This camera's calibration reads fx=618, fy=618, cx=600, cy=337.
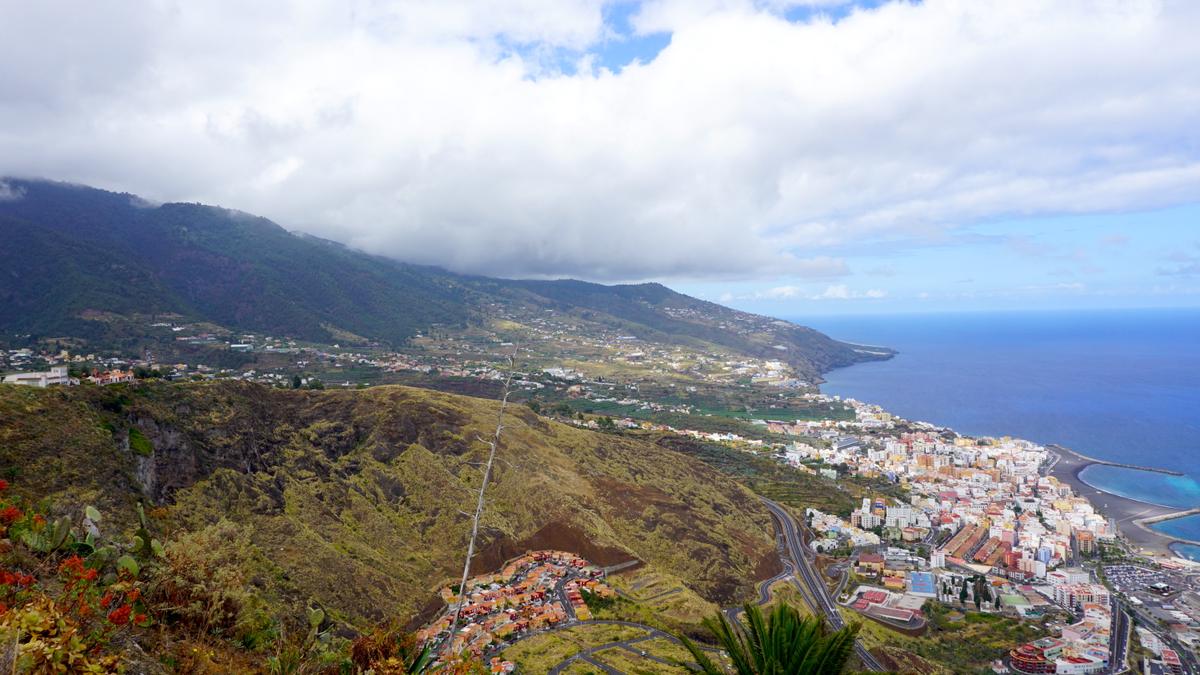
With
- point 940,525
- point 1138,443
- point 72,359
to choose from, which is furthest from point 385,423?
point 1138,443

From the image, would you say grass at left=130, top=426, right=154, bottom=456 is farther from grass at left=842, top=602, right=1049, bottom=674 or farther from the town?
grass at left=842, top=602, right=1049, bottom=674

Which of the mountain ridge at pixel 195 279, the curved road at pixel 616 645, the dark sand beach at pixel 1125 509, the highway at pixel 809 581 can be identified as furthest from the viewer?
the mountain ridge at pixel 195 279

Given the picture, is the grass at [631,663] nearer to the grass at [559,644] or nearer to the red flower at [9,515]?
the grass at [559,644]

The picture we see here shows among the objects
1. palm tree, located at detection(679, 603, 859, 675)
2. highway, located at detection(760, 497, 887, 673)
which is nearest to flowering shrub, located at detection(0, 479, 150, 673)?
palm tree, located at detection(679, 603, 859, 675)

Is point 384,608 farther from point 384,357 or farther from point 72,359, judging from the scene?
point 384,357

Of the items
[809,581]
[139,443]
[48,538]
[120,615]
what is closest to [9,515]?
[48,538]

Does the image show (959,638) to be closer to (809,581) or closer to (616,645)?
(809,581)

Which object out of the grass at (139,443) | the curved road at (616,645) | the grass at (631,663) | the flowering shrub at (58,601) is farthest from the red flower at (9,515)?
the grass at (631,663)
